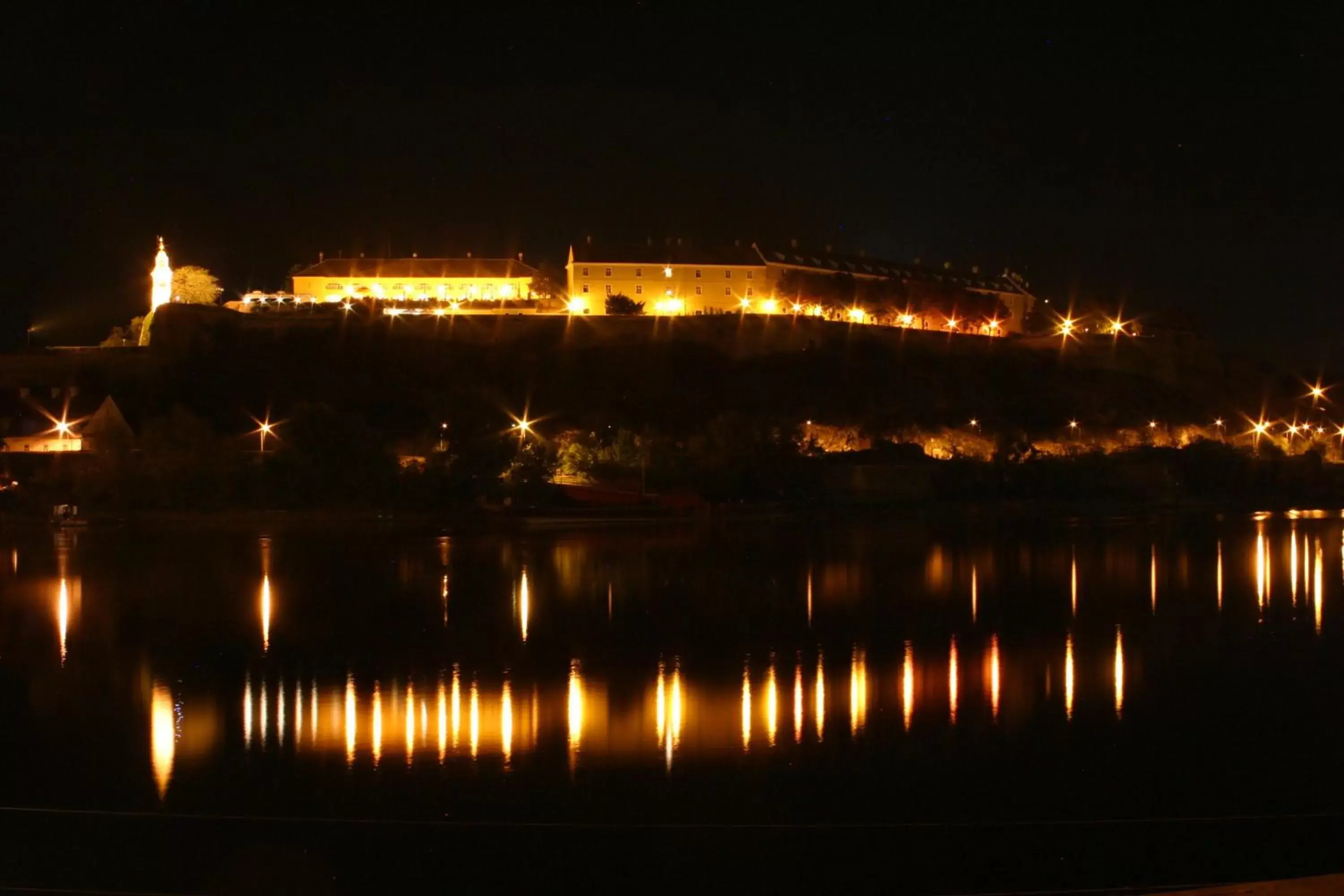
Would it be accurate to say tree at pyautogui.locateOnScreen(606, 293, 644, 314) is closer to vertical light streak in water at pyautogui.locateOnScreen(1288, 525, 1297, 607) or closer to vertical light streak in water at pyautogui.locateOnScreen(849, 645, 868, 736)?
vertical light streak in water at pyautogui.locateOnScreen(1288, 525, 1297, 607)

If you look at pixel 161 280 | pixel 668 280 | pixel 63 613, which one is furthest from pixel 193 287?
pixel 63 613

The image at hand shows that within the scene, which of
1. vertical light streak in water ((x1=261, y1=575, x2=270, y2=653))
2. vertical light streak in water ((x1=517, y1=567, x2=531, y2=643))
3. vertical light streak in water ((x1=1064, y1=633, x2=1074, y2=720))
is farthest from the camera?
vertical light streak in water ((x1=517, y1=567, x2=531, y2=643))

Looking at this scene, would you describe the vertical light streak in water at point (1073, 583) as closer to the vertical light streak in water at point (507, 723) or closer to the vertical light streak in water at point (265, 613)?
the vertical light streak in water at point (507, 723)

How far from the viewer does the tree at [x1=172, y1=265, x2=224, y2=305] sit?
38875 millimetres

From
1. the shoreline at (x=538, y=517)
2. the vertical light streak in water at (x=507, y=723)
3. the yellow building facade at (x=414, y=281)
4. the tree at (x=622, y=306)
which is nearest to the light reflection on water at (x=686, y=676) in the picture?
the vertical light streak in water at (x=507, y=723)

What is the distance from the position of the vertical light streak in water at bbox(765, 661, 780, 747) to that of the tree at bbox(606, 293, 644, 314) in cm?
2848

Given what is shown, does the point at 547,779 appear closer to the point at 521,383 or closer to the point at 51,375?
the point at 521,383

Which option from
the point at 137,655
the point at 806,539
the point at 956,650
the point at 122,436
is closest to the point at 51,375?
the point at 122,436

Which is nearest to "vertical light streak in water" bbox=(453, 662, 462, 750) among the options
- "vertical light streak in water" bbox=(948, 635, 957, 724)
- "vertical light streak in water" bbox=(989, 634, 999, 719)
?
"vertical light streak in water" bbox=(948, 635, 957, 724)

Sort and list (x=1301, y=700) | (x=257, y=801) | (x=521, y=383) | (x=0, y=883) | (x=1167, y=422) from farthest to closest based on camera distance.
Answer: (x=1167, y=422)
(x=521, y=383)
(x=1301, y=700)
(x=257, y=801)
(x=0, y=883)

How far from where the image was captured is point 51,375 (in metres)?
33.6

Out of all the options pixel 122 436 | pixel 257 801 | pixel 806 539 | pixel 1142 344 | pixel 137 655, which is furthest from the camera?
pixel 1142 344

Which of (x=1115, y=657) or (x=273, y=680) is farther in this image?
(x=1115, y=657)

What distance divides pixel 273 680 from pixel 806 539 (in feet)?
43.6
